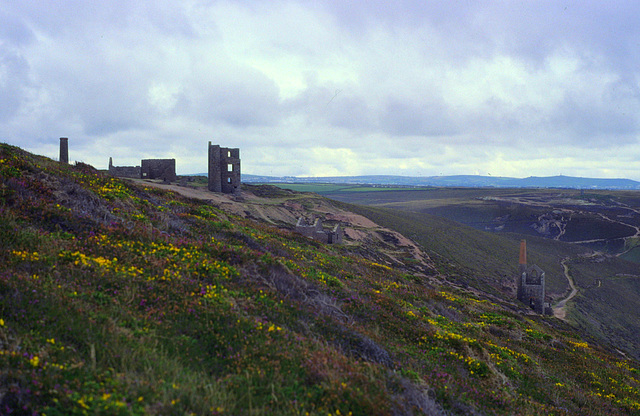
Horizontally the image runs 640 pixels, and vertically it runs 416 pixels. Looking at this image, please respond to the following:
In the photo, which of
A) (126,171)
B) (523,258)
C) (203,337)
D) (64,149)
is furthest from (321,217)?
(203,337)

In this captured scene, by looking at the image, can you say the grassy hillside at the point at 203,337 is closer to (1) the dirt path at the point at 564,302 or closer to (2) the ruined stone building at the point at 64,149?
(2) the ruined stone building at the point at 64,149

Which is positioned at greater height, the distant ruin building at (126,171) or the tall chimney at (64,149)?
the tall chimney at (64,149)

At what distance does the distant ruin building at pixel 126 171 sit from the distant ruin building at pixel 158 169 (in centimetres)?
58

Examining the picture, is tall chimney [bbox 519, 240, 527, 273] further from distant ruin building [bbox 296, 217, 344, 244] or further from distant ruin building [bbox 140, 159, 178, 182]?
distant ruin building [bbox 140, 159, 178, 182]

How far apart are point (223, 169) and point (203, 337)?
141ft

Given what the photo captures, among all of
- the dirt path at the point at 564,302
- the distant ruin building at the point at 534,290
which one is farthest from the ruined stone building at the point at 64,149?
the dirt path at the point at 564,302

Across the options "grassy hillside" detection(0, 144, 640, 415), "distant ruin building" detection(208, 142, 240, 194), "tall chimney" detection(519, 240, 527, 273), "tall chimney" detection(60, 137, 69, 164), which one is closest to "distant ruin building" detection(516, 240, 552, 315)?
"tall chimney" detection(519, 240, 527, 273)

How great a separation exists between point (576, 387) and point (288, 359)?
33.0 ft

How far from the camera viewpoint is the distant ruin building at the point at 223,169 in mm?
47056

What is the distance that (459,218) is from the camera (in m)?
123

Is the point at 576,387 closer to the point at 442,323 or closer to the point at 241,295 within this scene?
the point at 442,323

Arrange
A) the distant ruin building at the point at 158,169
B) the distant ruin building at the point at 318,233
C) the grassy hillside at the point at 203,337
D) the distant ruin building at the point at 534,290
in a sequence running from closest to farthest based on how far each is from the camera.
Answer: the grassy hillside at the point at 203,337, the distant ruin building at the point at 318,233, the distant ruin building at the point at 534,290, the distant ruin building at the point at 158,169

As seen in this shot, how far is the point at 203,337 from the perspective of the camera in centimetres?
702

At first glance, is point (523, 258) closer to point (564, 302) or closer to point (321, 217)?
point (564, 302)
